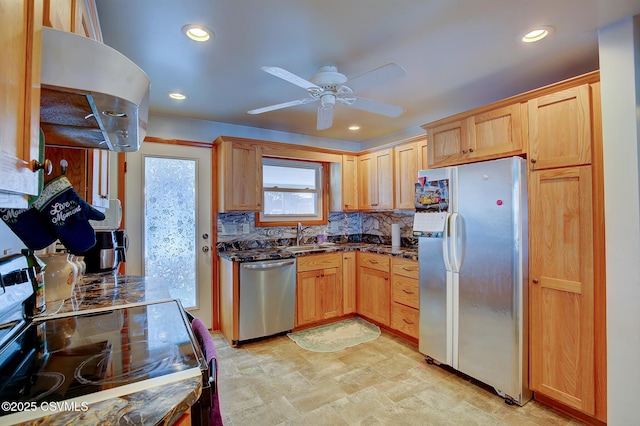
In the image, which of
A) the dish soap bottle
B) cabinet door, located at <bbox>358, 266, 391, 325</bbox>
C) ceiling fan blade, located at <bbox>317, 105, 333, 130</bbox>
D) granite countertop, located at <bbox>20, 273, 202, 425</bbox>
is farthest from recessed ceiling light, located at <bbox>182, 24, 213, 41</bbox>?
cabinet door, located at <bbox>358, 266, 391, 325</bbox>

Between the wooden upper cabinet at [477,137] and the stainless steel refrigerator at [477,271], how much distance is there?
16 centimetres

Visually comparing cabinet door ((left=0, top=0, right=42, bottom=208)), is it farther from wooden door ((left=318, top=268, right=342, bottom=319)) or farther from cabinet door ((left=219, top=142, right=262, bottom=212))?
wooden door ((left=318, top=268, right=342, bottom=319))

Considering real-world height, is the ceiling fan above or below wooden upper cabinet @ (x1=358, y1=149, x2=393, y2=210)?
above

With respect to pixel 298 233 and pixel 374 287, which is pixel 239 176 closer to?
pixel 298 233

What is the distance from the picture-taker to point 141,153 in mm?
3285

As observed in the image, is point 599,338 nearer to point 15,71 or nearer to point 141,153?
point 15,71

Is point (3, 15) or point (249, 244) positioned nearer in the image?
point (3, 15)

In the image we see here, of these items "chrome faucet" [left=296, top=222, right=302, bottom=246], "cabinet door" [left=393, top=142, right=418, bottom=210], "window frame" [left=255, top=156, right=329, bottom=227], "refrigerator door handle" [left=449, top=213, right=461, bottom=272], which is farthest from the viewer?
"chrome faucet" [left=296, top=222, right=302, bottom=246]

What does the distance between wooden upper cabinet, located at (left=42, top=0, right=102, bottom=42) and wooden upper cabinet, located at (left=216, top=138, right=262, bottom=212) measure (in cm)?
171

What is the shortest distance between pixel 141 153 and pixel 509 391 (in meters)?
3.94

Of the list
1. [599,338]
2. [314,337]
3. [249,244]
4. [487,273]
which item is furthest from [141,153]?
[599,338]

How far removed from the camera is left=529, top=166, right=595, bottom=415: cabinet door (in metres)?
1.97

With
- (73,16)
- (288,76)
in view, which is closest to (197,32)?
(288,76)

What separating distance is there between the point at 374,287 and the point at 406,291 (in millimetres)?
524
